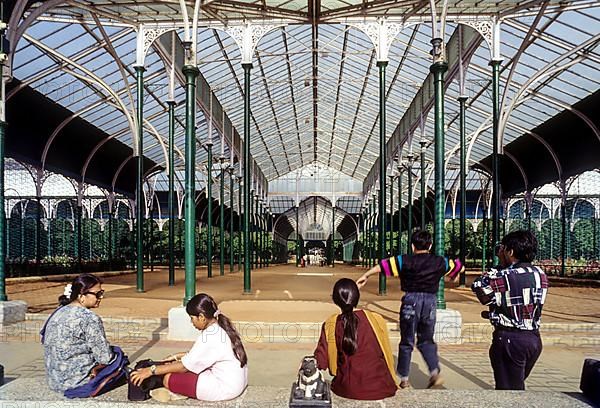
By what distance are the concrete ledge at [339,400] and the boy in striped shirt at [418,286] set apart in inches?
42.8

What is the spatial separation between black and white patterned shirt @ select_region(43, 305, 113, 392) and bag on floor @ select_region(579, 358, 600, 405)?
343 cm

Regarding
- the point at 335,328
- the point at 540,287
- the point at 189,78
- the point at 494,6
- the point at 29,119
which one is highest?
the point at 494,6

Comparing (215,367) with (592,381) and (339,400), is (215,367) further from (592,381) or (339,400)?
(592,381)

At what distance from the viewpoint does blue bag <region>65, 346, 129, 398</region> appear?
4379 millimetres

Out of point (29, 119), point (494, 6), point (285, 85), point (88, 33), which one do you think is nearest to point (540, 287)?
point (494, 6)

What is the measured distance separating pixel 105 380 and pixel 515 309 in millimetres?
2959

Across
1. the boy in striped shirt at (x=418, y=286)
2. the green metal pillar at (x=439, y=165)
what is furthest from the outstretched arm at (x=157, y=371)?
the green metal pillar at (x=439, y=165)

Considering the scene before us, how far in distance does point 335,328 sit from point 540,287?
1471mm

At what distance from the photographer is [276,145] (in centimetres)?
4262

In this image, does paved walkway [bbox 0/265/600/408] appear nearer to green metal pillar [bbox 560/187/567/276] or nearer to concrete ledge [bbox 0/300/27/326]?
concrete ledge [bbox 0/300/27/326]

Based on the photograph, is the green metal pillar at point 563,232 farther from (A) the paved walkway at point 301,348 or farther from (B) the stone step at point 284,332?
(B) the stone step at point 284,332

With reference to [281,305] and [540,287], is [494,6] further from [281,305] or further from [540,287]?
[540,287]

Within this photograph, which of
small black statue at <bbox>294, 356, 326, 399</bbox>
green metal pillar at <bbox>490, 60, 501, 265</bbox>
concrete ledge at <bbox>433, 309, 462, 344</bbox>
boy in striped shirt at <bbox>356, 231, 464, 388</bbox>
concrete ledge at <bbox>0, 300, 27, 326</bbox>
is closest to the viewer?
small black statue at <bbox>294, 356, 326, 399</bbox>

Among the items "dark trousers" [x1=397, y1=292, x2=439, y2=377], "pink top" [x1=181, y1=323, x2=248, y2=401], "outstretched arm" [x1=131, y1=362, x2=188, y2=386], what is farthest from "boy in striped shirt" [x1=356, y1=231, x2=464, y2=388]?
"outstretched arm" [x1=131, y1=362, x2=188, y2=386]
